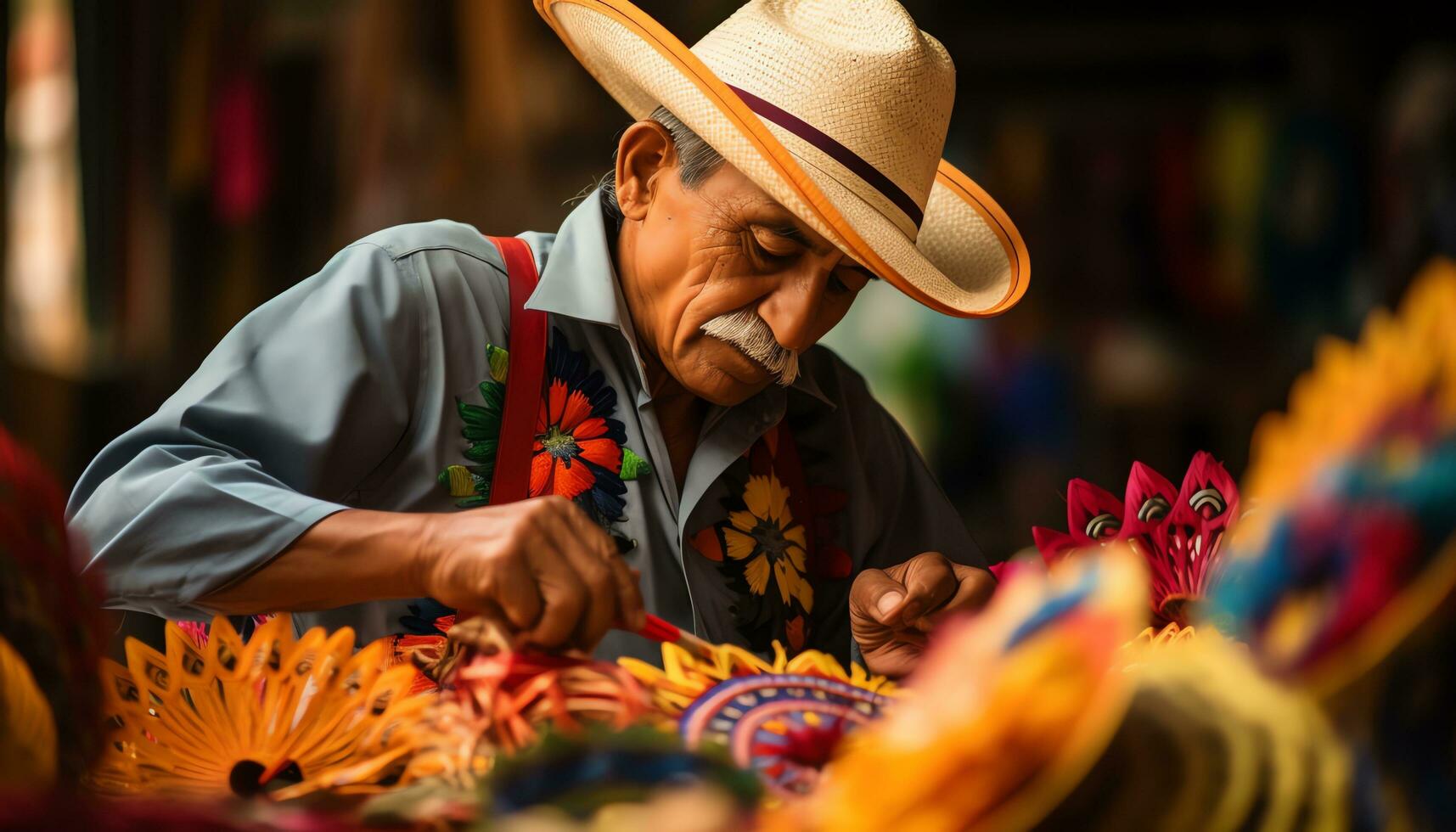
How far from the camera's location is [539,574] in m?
0.88

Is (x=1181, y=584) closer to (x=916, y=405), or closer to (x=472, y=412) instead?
(x=472, y=412)

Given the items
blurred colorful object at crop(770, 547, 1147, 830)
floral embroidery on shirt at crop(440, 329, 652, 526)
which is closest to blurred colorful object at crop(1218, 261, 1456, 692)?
blurred colorful object at crop(770, 547, 1147, 830)

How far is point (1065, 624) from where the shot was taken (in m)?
0.57

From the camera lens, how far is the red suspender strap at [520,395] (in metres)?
1.29

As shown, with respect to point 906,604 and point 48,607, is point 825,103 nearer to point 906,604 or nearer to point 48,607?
point 906,604

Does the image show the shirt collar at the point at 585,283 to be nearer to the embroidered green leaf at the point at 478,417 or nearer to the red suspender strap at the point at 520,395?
the red suspender strap at the point at 520,395

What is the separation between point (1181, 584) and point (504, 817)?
789mm

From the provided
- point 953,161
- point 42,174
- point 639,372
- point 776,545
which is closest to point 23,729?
point 639,372

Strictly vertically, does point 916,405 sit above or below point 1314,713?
below

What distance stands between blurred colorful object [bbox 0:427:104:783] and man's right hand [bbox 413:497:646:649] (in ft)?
0.75

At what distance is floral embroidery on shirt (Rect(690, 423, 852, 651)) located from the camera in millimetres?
1407

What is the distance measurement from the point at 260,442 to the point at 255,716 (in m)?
0.31

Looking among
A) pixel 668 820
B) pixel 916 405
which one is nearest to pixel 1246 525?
pixel 668 820

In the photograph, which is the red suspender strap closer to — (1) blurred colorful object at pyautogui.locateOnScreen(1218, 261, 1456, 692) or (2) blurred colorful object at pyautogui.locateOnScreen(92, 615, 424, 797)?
(2) blurred colorful object at pyautogui.locateOnScreen(92, 615, 424, 797)
